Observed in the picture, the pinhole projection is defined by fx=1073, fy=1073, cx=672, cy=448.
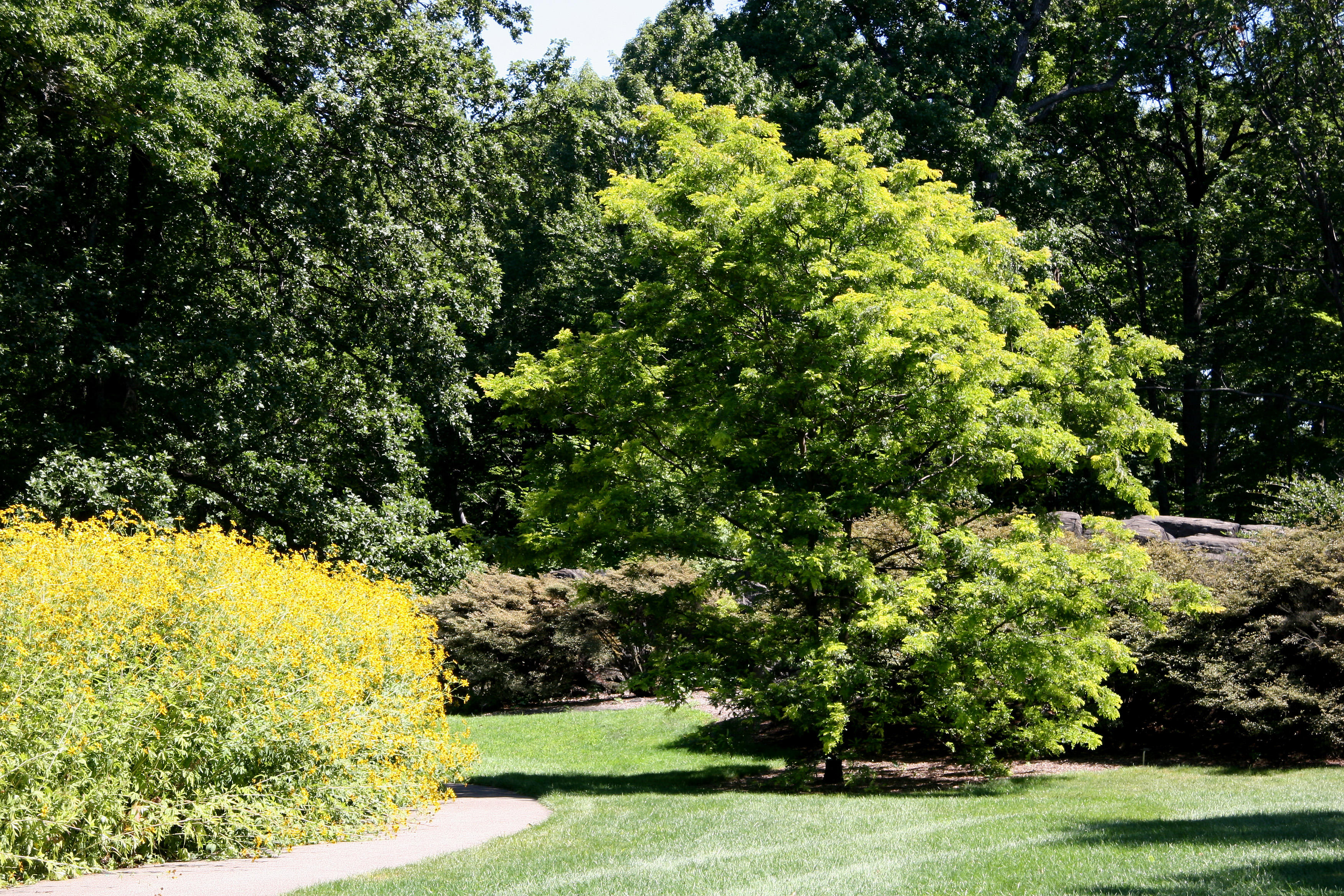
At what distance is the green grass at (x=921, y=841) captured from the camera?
575 cm

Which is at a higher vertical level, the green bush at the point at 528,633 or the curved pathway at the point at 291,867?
A: the green bush at the point at 528,633

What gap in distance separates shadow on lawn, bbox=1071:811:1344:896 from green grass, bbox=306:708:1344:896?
0.06ft

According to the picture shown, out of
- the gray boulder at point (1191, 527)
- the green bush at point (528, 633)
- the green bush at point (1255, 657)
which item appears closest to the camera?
the green bush at point (1255, 657)

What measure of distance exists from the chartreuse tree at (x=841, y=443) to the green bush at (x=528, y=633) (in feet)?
23.4

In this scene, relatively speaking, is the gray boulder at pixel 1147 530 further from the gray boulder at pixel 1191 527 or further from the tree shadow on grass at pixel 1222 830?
the tree shadow on grass at pixel 1222 830

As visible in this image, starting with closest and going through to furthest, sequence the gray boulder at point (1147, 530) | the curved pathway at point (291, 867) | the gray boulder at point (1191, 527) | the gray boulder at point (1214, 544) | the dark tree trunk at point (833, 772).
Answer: the curved pathway at point (291, 867) → the dark tree trunk at point (833, 772) → the gray boulder at point (1214, 544) → the gray boulder at point (1147, 530) → the gray boulder at point (1191, 527)

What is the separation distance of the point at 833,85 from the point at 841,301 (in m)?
15.2

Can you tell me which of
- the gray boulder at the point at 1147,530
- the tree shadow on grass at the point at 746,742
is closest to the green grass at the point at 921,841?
the tree shadow on grass at the point at 746,742

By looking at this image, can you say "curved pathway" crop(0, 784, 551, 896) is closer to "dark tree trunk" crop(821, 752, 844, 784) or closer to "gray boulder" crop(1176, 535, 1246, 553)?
"dark tree trunk" crop(821, 752, 844, 784)

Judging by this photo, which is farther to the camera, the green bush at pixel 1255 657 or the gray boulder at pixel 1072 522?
the gray boulder at pixel 1072 522

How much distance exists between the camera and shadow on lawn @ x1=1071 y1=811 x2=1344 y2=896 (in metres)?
5.29

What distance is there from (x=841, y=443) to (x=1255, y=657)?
232 inches

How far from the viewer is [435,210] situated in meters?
18.3

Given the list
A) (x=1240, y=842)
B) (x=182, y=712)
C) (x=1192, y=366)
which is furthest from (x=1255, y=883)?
(x=1192, y=366)
